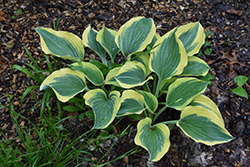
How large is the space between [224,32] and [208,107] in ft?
4.63

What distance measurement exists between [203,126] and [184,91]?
35 cm

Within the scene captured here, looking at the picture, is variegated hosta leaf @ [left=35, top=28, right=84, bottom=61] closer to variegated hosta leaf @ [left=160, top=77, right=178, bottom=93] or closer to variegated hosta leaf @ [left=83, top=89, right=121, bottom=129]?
variegated hosta leaf @ [left=83, top=89, right=121, bottom=129]

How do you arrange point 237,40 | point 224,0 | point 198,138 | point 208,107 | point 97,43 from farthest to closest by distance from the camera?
1. point 224,0
2. point 237,40
3. point 97,43
4. point 208,107
5. point 198,138

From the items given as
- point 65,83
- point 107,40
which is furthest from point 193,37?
point 65,83

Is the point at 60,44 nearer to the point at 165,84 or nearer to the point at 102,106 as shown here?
the point at 102,106

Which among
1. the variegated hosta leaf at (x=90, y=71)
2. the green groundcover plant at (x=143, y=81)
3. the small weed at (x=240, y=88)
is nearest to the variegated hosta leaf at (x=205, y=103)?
the green groundcover plant at (x=143, y=81)

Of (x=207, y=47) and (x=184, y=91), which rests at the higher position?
(x=184, y=91)

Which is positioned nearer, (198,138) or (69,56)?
(198,138)

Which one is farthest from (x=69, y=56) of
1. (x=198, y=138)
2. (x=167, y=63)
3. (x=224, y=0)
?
(x=224, y=0)

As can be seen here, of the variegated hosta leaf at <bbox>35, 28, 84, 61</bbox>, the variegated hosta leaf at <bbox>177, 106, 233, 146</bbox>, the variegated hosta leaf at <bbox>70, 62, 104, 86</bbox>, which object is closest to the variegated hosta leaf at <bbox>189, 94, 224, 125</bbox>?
the variegated hosta leaf at <bbox>177, 106, 233, 146</bbox>

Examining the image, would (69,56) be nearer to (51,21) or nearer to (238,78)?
(51,21)

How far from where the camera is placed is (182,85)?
1780 millimetres

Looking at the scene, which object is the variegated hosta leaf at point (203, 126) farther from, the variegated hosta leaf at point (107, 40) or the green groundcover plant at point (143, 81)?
the variegated hosta leaf at point (107, 40)

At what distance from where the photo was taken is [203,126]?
1.62 meters
